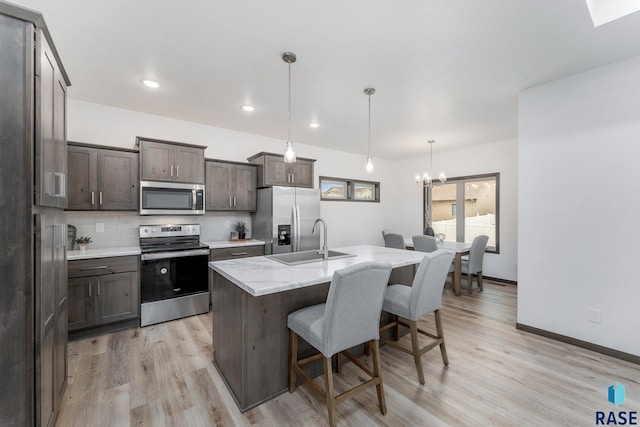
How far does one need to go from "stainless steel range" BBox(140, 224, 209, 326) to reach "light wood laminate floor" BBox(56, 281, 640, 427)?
0.40 metres

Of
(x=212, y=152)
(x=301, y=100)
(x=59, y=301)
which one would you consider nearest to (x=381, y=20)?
(x=301, y=100)

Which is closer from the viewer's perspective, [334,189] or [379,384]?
[379,384]

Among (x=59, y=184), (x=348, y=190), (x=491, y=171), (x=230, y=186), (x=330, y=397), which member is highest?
(x=491, y=171)

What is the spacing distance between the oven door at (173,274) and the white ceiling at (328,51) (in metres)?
1.95

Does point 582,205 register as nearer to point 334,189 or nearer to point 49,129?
point 334,189

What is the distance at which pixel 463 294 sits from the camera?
4.40m

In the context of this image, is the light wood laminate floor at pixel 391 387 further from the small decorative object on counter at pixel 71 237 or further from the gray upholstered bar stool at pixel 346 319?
the small decorative object on counter at pixel 71 237

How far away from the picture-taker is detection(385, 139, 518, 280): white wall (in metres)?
4.90

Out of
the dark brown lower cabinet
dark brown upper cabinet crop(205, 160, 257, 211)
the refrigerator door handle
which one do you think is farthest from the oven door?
the refrigerator door handle

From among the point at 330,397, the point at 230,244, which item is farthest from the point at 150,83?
the point at 330,397

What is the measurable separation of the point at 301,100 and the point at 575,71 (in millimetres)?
2845

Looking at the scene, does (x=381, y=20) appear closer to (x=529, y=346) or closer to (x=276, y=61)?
(x=276, y=61)

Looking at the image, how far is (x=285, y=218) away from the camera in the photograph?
4.11m

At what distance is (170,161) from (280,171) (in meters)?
1.57
